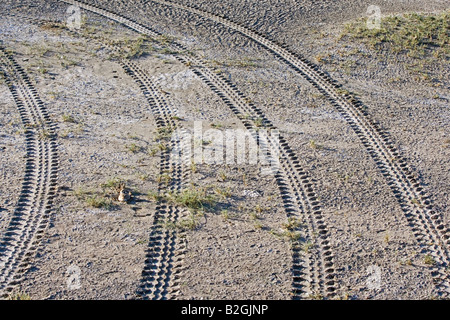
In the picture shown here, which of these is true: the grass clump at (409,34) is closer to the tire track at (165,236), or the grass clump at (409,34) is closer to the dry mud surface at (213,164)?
the dry mud surface at (213,164)

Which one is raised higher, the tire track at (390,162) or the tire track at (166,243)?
the tire track at (390,162)

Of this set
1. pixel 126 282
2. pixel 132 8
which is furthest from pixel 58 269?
pixel 132 8

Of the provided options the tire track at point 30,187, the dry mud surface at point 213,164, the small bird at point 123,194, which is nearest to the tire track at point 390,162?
the dry mud surface at point 213,164

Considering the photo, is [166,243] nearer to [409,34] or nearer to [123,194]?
[123,194]

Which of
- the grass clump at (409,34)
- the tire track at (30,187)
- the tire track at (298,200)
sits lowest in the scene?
the tire track at (30,187)


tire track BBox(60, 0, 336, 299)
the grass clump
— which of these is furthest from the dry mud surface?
the grass clump

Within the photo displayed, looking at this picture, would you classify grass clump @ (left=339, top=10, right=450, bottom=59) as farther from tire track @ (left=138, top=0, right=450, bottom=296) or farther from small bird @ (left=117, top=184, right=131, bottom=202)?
small bird @ (left=117, top=184, right=131, bottom=202)
